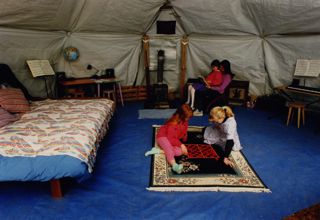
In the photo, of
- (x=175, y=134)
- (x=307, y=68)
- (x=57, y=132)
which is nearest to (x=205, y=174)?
(x=175, y=134)

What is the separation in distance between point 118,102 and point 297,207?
4.18 m

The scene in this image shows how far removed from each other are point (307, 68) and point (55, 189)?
454 cm

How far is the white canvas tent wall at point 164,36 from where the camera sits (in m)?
3.94

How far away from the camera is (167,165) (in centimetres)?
269

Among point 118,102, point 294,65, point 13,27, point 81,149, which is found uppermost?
point 13,27

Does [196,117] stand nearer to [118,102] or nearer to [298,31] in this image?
[118,102]

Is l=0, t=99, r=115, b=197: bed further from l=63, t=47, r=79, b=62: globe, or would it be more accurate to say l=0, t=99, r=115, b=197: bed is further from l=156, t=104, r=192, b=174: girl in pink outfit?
l=63, t=47, r=79, b=62: globe

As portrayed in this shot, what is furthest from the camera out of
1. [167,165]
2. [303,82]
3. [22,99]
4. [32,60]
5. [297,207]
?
[303,82]

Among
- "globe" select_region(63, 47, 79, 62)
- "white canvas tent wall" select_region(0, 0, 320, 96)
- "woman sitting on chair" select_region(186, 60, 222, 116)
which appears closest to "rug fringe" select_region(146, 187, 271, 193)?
"woman sitting on chair" select_region(186, 60, 222, 116)

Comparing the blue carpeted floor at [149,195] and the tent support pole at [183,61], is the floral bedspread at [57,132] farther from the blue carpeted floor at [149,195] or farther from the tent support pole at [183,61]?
the tent support pole at [183,61]

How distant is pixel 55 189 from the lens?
6.99 feet

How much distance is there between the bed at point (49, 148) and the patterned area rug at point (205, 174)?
71 centimetres

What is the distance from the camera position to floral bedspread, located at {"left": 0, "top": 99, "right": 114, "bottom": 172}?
205 cm

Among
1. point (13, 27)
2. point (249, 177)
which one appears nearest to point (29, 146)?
point (249, 177)
